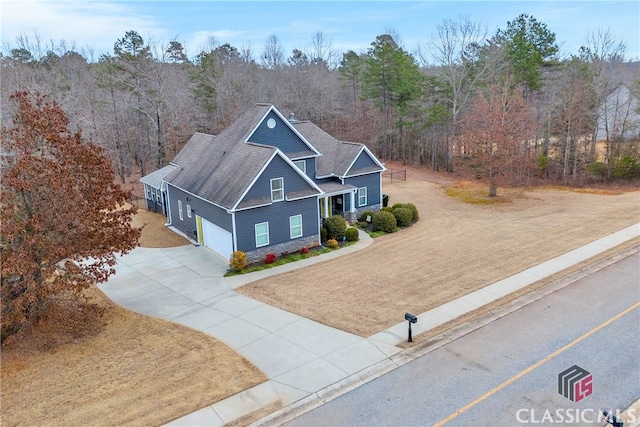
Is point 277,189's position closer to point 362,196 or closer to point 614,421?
point 362,196

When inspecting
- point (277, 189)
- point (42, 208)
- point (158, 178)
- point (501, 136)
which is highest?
point (501, 136)

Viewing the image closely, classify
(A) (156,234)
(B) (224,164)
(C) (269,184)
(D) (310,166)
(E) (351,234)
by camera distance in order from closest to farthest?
(C) (269,184), (B) (224,164), (E) (351,234), (A) (156,234), (D) (310,166)

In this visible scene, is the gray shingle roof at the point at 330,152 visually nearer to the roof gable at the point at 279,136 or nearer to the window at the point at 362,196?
the window at the point at 362,196

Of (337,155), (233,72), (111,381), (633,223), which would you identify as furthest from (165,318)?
(233,72)

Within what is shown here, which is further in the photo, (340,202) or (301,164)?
(340,202)

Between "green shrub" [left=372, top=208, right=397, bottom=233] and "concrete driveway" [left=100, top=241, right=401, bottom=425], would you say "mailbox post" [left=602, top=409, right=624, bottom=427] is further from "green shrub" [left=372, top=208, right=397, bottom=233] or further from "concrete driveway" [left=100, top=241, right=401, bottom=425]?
"green shrub" [left=372, top=208, right=397, bottom=233]

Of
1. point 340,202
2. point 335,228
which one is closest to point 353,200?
point 340,202
